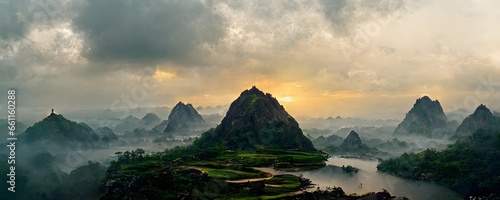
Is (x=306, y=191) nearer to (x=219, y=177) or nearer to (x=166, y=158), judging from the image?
(x=219, y=177)

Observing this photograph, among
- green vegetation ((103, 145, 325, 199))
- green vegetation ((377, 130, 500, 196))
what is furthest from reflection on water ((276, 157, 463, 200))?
green vegetation ((103, 145, 325, 199))

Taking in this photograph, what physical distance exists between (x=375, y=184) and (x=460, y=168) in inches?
1026

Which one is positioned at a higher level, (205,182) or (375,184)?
(205,182)

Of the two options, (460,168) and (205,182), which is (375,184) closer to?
(460,168)

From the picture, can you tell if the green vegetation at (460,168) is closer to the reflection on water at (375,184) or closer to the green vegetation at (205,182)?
the reflection on water at (375,184)

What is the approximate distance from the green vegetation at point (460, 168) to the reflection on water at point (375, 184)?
3.49m

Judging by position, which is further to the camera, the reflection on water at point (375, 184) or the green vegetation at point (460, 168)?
the reflection on water at point (375, 184)

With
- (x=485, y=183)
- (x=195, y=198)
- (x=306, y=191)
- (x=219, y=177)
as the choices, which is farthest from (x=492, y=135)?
(x=195, y=198)

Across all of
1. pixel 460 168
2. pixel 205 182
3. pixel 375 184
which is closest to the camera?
pixel 205 182

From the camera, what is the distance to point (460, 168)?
109250 millimetres

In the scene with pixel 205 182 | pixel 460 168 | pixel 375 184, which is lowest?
pixel 375 184

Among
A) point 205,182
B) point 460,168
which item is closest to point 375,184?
point 460,168

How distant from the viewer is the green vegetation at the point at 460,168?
9686cm

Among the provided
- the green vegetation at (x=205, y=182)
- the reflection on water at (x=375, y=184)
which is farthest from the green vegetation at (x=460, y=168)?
the green vegetation at (x=205, y=182)
